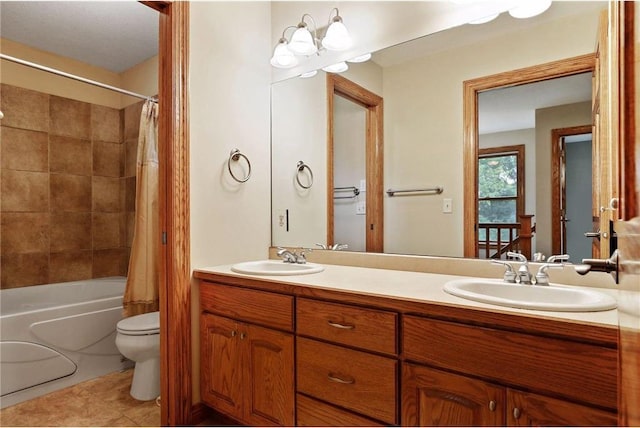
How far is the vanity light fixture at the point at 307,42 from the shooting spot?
2.00 metres

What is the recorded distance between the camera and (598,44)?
1.39 m

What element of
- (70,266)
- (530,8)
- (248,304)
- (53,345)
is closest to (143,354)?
(53,345)

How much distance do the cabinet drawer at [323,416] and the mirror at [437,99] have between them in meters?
0.82

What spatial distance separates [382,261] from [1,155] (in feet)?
9.65

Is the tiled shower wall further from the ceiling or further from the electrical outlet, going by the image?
the electrical outlet

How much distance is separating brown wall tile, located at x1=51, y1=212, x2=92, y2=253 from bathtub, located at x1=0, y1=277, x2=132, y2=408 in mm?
461

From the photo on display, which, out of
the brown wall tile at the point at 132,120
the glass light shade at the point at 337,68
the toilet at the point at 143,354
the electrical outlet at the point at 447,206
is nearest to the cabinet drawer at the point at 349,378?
the electrical outlet at the point at 447,206

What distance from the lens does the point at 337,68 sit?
2.11 metres

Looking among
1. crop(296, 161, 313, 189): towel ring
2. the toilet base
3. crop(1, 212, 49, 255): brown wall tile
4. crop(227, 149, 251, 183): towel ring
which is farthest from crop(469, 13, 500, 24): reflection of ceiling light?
crop(1, 212, 49, 255): brown wall tile

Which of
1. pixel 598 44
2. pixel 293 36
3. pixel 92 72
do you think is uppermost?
pixel 92 72

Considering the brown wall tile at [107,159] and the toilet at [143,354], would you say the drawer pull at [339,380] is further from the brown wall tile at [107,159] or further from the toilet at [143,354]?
the brown wall tile at [107,159]

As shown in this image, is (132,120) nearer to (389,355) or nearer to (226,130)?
(226,130)

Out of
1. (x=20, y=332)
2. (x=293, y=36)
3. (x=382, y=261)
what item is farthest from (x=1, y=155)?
(x=382, y=261)

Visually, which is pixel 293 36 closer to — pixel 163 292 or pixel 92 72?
pixel 163 292
